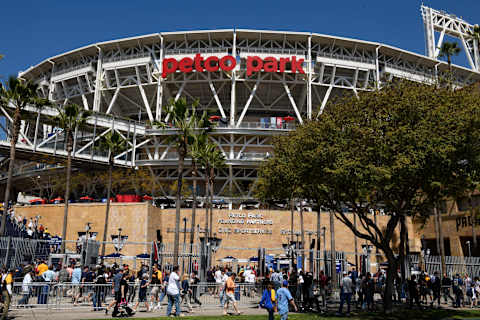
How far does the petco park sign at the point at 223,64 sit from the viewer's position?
58469mm

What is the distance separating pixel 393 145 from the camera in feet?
58.6

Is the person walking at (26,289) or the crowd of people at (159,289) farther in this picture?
the person walking at (26,289)

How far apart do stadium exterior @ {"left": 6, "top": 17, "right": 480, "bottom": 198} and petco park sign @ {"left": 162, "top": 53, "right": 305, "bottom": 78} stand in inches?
5.6

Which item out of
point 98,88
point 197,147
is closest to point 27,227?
point 197,147

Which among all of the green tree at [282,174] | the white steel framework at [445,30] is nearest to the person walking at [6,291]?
the green tree at [282,174]

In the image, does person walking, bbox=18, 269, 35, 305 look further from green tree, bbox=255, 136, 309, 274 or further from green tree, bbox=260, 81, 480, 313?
green tree, bbox=260, 81, 480, 313

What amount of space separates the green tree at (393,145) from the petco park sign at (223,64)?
1538 inches

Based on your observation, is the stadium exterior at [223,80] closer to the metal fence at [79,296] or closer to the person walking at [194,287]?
the person walking at [194,287]

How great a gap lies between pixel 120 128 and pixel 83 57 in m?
18.8

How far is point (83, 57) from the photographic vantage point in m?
67.6

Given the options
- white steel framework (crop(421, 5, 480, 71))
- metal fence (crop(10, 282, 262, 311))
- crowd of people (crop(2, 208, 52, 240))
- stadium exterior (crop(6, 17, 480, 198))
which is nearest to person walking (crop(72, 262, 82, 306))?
metal fence (crop(10, 282, 262, 311))

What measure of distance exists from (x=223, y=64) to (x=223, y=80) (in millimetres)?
2499

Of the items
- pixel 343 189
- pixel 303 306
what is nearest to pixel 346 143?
pixel 343 189

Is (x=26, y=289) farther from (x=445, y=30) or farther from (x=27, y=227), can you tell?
(x=445, y=30)
